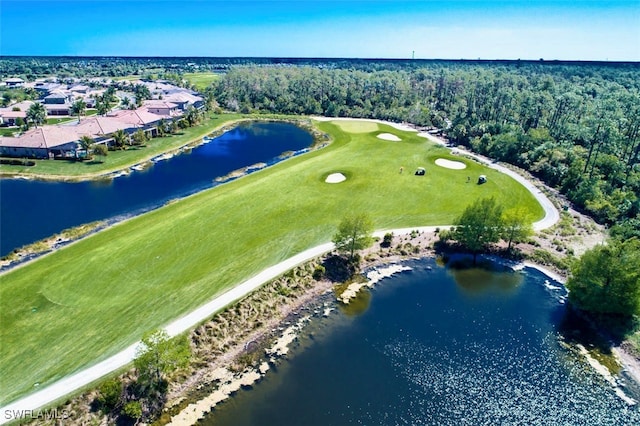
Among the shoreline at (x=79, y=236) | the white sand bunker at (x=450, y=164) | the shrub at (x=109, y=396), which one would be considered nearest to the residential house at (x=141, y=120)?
the shoreline at (x=79, y=236)

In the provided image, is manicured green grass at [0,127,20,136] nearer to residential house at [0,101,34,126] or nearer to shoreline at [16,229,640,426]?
residential house at [0,101,34,126]

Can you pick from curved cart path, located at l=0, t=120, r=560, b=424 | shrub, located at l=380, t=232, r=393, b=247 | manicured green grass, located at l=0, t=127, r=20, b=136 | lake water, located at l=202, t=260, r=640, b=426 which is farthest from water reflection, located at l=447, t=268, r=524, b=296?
manicured green grass, located at l=0, t=127, r=20, b=136

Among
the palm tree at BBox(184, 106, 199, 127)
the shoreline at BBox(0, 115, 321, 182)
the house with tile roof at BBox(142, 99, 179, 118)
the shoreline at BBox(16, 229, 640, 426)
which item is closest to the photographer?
the shoreline at BBox(16, 229, 640, 426)

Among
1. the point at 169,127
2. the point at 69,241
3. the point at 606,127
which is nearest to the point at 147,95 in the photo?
the point at 169,127

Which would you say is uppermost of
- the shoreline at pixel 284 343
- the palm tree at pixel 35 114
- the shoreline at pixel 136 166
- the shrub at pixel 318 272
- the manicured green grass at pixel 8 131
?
the palm tree at pixel 35 114

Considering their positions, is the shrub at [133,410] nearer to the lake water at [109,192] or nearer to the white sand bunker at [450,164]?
the lake water at [109,192]

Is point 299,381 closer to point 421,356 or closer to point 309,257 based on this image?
point 421,356
